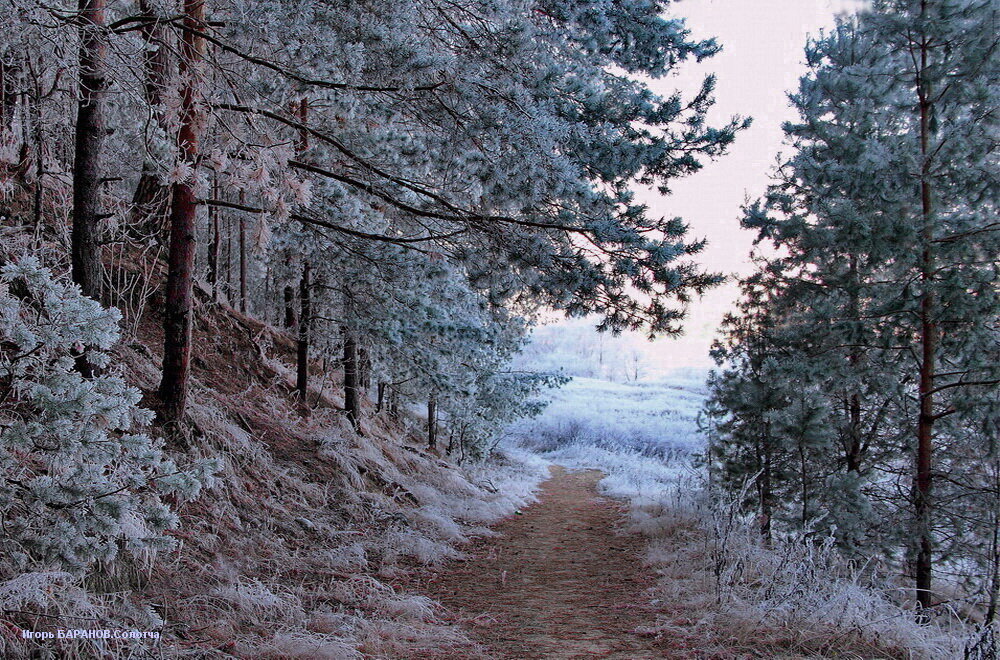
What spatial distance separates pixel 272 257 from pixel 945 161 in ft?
28.9

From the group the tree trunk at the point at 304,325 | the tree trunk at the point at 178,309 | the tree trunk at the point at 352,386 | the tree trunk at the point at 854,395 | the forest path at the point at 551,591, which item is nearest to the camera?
the forest path at the point at 551,591

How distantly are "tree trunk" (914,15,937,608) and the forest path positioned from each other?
10.7ft

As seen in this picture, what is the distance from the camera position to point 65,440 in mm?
2564

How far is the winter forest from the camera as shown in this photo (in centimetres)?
357

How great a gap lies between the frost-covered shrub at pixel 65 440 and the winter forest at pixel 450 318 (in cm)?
2

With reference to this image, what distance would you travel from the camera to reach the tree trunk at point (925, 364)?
7.18 meters

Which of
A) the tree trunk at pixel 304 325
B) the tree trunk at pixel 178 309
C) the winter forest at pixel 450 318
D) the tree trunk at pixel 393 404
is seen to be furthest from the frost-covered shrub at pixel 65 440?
the tree trunk at pixel 393 404

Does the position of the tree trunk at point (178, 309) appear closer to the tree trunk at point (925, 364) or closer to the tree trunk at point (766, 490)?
the tree trunk at point (766, 490)

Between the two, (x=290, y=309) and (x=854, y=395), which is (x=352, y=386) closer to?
(x=290, y=309)

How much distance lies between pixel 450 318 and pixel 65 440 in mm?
7224

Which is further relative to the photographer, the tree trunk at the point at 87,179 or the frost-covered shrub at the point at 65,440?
the tree trunk at the point at 87,179

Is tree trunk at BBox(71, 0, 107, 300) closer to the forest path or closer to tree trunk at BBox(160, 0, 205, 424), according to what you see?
tree trunk at BBox(160, 0, 205, 424)

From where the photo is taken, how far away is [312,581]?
16.8 ft

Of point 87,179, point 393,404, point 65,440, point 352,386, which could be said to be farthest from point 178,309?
point 393,404
